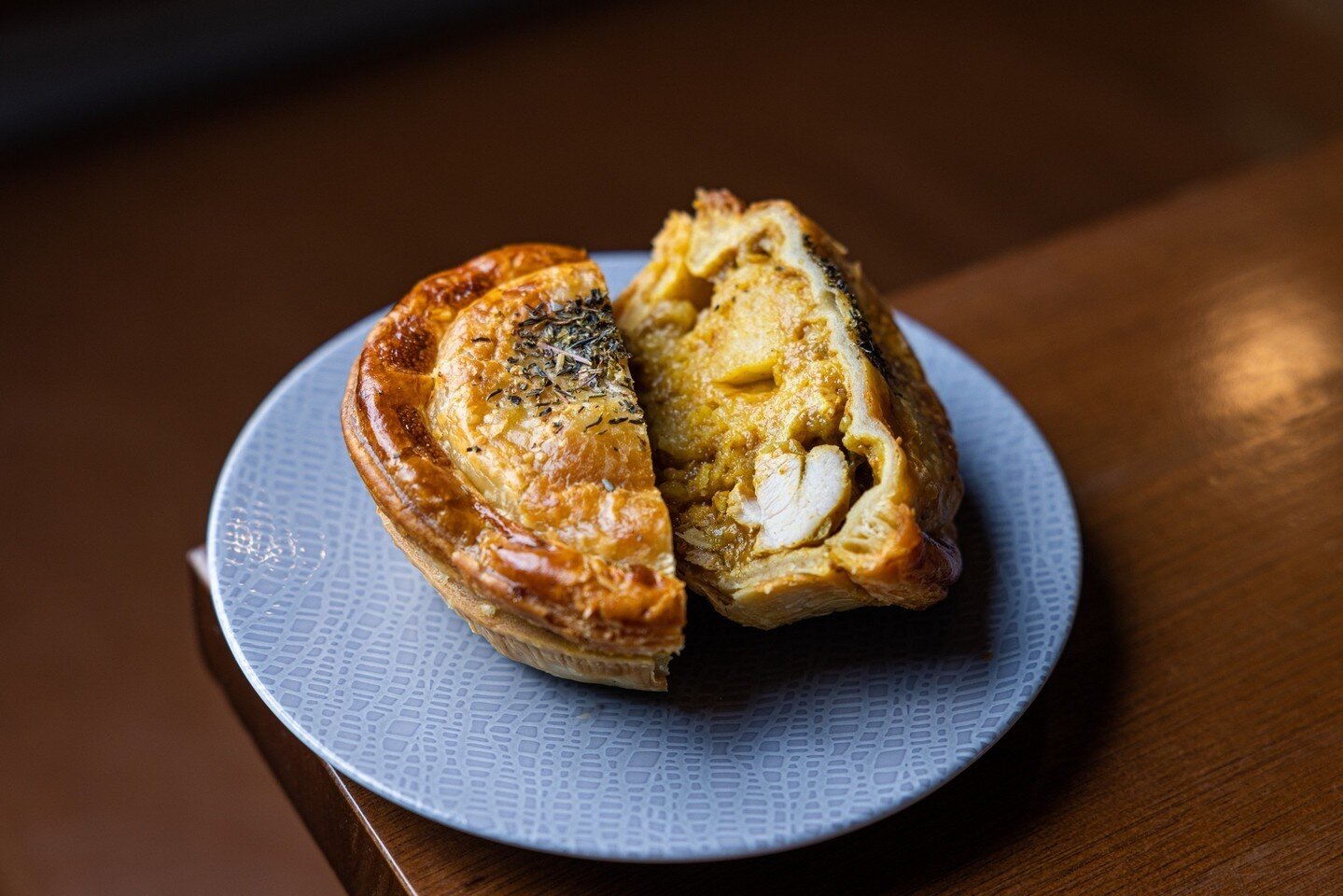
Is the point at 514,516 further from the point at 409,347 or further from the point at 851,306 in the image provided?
the point at 851,306

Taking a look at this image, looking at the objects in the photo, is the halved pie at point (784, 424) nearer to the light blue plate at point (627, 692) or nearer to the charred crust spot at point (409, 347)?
the light blue plate at point (627, 692)

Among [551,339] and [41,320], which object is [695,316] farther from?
[41,320]

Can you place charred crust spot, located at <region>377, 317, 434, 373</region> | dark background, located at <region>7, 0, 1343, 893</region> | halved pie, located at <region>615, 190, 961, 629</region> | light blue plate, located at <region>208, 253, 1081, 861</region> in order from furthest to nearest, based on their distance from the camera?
1. dark background, located at <region>7, 0, 1343, 893</region>
2. charred crust spot, located at <region>377, 317, 434, 373</region>
3. halved pie, located at <region>615, 190, 961, 629</region>
4. light blue plate, located at <region>208, 253, 1081, 861</region>

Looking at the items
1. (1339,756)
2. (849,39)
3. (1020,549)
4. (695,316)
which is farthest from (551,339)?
(849,39)

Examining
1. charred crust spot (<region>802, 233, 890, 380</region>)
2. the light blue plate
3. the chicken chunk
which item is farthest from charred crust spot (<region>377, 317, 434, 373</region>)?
charred crust spot (<region>802, 233, 890, 380</region>)

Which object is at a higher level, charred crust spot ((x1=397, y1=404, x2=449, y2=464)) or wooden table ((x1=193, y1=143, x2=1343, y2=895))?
charred crust spot ((x1=397, y1=404, x2=449, y2=464))

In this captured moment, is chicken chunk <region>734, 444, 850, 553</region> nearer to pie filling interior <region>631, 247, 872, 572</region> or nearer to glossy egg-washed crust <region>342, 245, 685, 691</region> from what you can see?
pie filling interior <region>631, 247, 872, 572</region>

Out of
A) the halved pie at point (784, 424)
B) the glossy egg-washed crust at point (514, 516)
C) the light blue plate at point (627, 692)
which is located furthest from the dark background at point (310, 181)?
the halved pie at point (784, 424)
